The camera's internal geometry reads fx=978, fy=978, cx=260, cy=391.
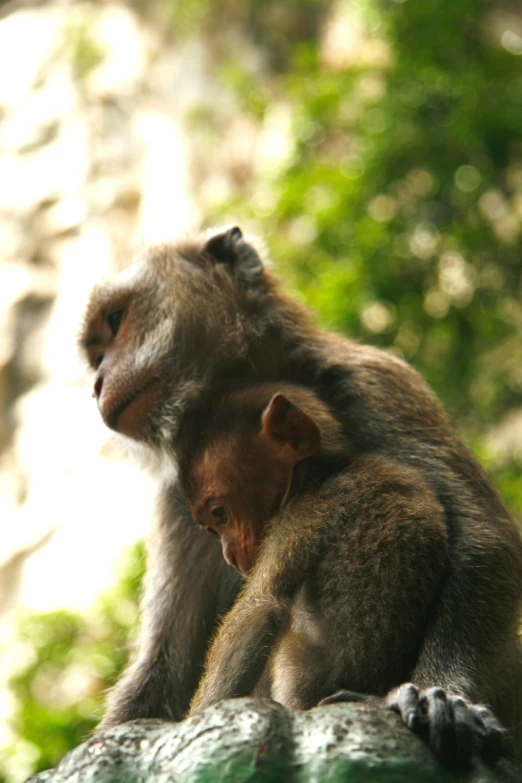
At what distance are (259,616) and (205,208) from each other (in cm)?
740

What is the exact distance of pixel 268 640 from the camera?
8.52ft

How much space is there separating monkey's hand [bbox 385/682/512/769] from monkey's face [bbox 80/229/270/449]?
4.72 ft

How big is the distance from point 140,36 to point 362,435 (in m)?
9.40

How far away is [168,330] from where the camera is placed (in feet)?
11.6

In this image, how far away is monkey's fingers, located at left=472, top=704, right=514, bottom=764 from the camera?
A: 2041mm

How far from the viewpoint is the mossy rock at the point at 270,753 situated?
189cm

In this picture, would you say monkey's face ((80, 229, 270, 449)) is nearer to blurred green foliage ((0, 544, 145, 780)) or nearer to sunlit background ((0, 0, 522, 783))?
sunlit background ((0, 0, 522, 783))

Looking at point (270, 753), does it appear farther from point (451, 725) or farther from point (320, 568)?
point (320, 568)

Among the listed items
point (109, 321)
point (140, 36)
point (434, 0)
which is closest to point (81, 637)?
point (109, 321)

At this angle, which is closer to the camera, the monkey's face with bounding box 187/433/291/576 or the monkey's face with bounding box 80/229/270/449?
the monkey's face with bounding box 187/433/291/576

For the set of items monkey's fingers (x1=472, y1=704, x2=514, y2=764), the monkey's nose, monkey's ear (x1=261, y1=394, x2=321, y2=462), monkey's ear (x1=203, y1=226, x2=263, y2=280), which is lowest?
monkey's fingers (x1=472, y1=704, x2=514, y2=764)

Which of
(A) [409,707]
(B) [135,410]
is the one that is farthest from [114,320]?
(A) [409,707]

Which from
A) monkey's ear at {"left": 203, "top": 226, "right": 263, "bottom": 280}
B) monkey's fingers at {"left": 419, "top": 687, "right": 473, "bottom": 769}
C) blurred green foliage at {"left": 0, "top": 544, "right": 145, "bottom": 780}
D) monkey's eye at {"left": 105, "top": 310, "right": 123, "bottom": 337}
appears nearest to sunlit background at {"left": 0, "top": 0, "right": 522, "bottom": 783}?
blurred green foliage at {"left": 0, "top": 544, "right": 145, "bottom": 780}

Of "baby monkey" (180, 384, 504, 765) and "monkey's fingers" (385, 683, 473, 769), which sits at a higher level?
"baby monkey" (180, 384, 504, 765)
